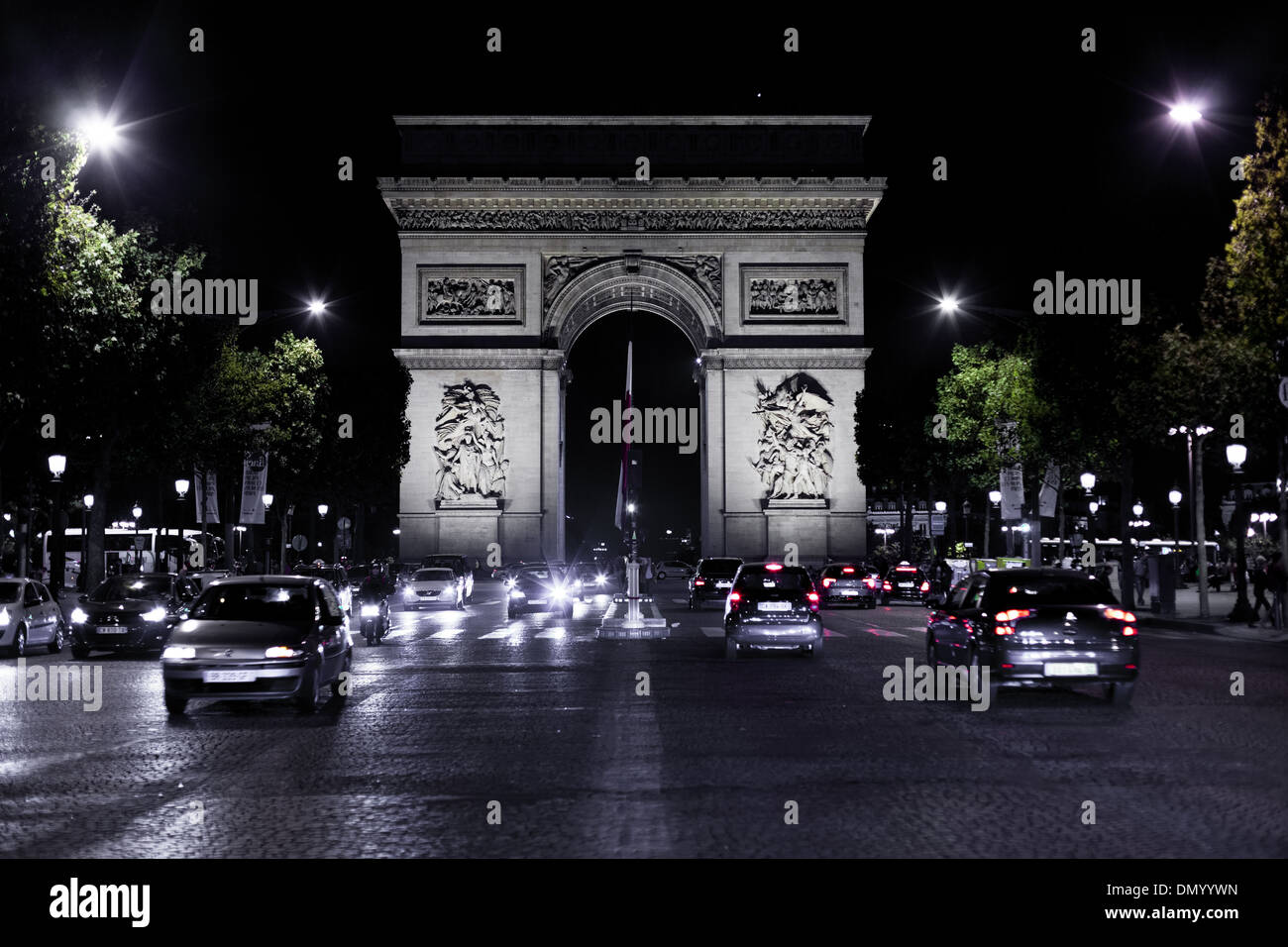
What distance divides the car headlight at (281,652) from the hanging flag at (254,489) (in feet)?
77.3

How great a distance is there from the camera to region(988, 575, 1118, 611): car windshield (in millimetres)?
15477

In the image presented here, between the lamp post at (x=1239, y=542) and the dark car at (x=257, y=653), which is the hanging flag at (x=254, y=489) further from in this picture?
the lamp post at (x=1239, y=542)

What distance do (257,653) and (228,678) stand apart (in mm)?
360

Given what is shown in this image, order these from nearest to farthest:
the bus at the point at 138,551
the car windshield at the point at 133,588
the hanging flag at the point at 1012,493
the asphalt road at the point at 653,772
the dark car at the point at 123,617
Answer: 1. the asphalt road at the point at 653,772
2. the dark car at the point at 123,617
3. the car windshield at the point at 133,588
4. the hanging flag at the point at 1012,493
5. the bus at the point at 138,551

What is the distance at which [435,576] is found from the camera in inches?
1795

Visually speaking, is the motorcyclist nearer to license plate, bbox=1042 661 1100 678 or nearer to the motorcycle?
the motorcycle

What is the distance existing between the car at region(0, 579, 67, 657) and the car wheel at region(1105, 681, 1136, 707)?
56.9 ft

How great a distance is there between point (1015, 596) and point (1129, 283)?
22.3m

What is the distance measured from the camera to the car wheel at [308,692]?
14.7m

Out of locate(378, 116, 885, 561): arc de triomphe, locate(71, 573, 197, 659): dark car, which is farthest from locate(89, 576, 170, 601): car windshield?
locate(378, 116, 885, 561): arc de triomphe

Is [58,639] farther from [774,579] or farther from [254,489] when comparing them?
[774,579]

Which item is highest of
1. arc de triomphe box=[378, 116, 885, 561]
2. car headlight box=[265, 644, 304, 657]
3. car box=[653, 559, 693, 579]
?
arc de triomphe box=[378, 116, 885, 561]

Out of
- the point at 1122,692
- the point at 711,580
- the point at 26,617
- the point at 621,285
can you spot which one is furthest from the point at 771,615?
the point at 621,285

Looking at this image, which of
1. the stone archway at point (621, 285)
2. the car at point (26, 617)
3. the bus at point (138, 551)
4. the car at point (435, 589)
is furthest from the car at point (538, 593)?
the bus at point (138, 551)
